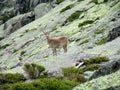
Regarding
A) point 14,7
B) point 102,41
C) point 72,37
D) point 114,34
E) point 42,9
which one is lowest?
point 14,7

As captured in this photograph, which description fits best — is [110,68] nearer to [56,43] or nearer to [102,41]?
[102,41]

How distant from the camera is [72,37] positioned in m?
47.1

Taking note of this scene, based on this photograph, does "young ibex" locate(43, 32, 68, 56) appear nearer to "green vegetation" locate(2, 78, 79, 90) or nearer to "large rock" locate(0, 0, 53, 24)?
"green vegetation" locate(2, 78, 79, 90)

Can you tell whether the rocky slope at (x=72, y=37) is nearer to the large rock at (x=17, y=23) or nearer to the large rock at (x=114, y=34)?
the large rock at (x=114, y=34)

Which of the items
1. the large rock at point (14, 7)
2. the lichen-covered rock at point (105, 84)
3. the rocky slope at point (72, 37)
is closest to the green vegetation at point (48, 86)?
the lichen-covered rock at point (105, 84)

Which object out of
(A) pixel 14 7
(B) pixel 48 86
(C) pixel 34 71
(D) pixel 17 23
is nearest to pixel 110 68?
(B) pixel 48 86

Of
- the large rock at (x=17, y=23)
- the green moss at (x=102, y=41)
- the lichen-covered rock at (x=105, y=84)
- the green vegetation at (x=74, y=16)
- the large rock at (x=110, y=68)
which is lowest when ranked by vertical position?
the large rock at (x=17, y=23)

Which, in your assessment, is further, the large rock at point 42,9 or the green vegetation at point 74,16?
the large rock at point 42,9

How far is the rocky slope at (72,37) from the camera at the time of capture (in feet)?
104

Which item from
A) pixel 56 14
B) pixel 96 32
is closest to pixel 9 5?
pixel 56 14

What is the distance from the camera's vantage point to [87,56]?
101ft

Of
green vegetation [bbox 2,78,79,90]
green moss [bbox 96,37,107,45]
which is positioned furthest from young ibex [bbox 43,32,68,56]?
green vegetation [bbox 2,78,79,90]

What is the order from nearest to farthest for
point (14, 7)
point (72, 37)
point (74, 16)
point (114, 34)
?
point (114, 34)
point (72, 37)
point (74, 16)
point (14, 7)

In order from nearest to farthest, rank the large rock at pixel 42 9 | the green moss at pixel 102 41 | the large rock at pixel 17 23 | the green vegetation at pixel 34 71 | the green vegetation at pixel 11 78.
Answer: the green vegetation at pixel 34 71, the green vegetation at pixel 11 78, the green moss at pixel 102 41, the large rock at pixel 42 9, the large rock at pixel 17 23
